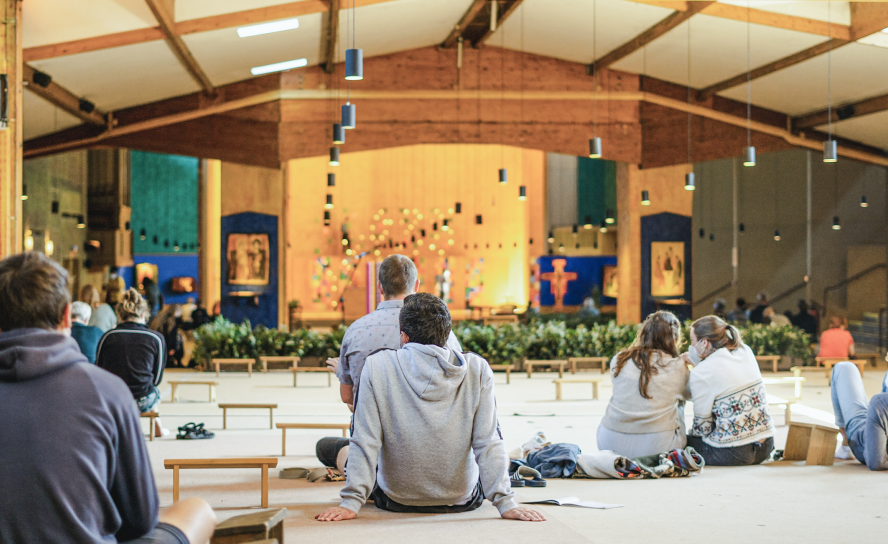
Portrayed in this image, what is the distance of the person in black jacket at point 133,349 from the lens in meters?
5.68

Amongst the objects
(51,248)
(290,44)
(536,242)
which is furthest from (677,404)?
(536,242)

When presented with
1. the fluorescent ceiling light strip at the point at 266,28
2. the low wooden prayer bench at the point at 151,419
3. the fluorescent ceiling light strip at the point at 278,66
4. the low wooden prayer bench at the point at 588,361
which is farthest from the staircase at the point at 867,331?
the low wooden prayer bench at the point at 151,419

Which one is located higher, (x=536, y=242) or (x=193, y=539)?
(x=536, y=242)

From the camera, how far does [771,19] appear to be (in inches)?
452

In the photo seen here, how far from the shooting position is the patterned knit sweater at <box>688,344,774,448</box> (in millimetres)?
5270

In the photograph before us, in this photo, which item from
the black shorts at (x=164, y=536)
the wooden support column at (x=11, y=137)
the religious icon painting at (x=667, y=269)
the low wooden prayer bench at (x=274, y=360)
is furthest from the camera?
the religious icon painting at (x=667, y=269)

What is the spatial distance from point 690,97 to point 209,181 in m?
11.4

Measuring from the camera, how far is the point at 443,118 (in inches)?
636

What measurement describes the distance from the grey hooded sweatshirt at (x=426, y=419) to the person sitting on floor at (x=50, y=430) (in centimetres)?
173

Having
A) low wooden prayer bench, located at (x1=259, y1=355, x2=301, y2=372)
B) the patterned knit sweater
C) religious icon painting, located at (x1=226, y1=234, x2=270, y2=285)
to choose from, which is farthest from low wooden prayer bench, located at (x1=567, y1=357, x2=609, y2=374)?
the patterned knit sweater

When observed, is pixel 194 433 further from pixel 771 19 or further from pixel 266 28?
pixel 771 19

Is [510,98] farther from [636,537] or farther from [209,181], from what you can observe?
[636,537]

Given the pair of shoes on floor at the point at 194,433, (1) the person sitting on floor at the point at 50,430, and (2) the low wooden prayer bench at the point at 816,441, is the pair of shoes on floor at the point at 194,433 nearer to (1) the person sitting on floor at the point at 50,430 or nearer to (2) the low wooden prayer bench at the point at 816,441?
(2) the low wooden prayer bench at the point at 816,441

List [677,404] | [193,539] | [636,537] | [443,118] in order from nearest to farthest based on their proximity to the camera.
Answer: [193,539]
[636,537]
[677,404]
[443,118]
